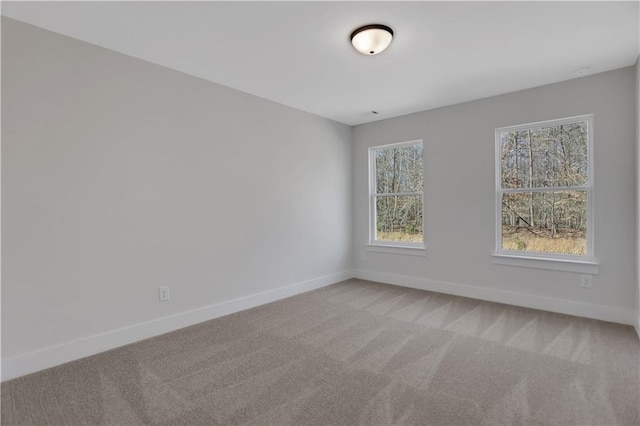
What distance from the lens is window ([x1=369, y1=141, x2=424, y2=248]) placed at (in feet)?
14.9

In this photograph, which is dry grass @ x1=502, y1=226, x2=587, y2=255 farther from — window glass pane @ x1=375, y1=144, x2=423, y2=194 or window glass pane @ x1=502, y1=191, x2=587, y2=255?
window glass pane @ x1=375, y1=144, x2=423, y2=194

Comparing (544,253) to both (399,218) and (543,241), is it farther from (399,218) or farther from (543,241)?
(399,218)

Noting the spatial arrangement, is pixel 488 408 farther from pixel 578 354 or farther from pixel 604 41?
pixel 604 41

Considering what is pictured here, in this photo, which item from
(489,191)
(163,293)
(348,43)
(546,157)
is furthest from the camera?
Result: (489,191)

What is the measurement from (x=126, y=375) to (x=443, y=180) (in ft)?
12.8

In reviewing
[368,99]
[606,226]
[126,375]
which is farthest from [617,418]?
[368,99]

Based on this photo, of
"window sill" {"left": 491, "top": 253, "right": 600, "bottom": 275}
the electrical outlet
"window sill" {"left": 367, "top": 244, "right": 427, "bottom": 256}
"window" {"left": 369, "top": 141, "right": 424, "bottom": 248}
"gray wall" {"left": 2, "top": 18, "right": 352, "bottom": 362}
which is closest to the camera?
"gray wall" {"left": 2, "top": 18, "right": 352, "bottom": 362}

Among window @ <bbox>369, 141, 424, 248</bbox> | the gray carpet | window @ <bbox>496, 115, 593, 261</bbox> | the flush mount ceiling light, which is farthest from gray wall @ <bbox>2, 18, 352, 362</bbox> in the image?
window @ <bbox>496, 115, 593, 261</bbox>

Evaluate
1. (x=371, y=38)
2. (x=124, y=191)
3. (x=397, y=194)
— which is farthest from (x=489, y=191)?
(x=124, y=191)

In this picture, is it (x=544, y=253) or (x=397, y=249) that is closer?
(x=544, y=253)

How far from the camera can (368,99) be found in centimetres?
387

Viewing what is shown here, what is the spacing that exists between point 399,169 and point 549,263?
2.19 m

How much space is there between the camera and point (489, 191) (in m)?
3.83

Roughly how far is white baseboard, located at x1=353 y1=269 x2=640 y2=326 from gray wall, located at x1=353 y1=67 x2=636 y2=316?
0.05ft
